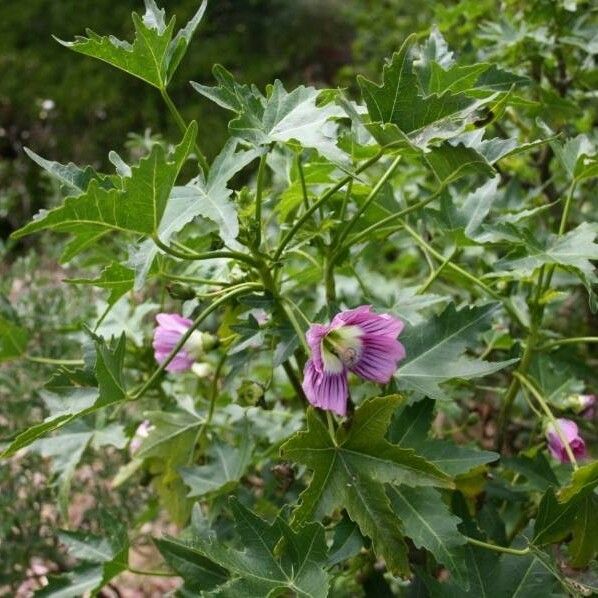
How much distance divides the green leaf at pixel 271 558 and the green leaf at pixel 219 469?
7.3 inches

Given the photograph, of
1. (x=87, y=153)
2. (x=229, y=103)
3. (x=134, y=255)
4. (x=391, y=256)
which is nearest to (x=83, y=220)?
(x=134, y=255)

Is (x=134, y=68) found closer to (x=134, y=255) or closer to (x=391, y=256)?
(x=134, y=255)

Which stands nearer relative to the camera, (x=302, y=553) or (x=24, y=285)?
(x=302, y=553)

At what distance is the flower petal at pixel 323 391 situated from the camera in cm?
70

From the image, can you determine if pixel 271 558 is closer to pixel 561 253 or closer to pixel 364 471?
pixel 364 471

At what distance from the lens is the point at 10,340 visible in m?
0.99

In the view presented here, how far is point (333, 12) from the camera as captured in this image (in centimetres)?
606

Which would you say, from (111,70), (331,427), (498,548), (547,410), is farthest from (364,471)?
(111,70)

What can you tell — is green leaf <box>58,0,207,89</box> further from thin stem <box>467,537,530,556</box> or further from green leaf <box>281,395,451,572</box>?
thin stem <box>467,537,530,556</box>

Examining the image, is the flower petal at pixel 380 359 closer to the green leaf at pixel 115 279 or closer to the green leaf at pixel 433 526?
the green leaf at pixel 433 526

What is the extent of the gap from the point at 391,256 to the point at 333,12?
4.00 meters

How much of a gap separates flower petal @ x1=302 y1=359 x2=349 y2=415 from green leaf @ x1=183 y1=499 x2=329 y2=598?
10 centimetres

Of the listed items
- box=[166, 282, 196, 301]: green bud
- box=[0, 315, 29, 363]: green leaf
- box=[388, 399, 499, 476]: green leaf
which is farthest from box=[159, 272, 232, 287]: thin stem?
box=[0, 315, 29, 363]: green leaf

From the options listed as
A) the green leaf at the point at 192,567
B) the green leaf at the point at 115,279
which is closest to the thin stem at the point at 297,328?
the green leaf at the point at 115,279
